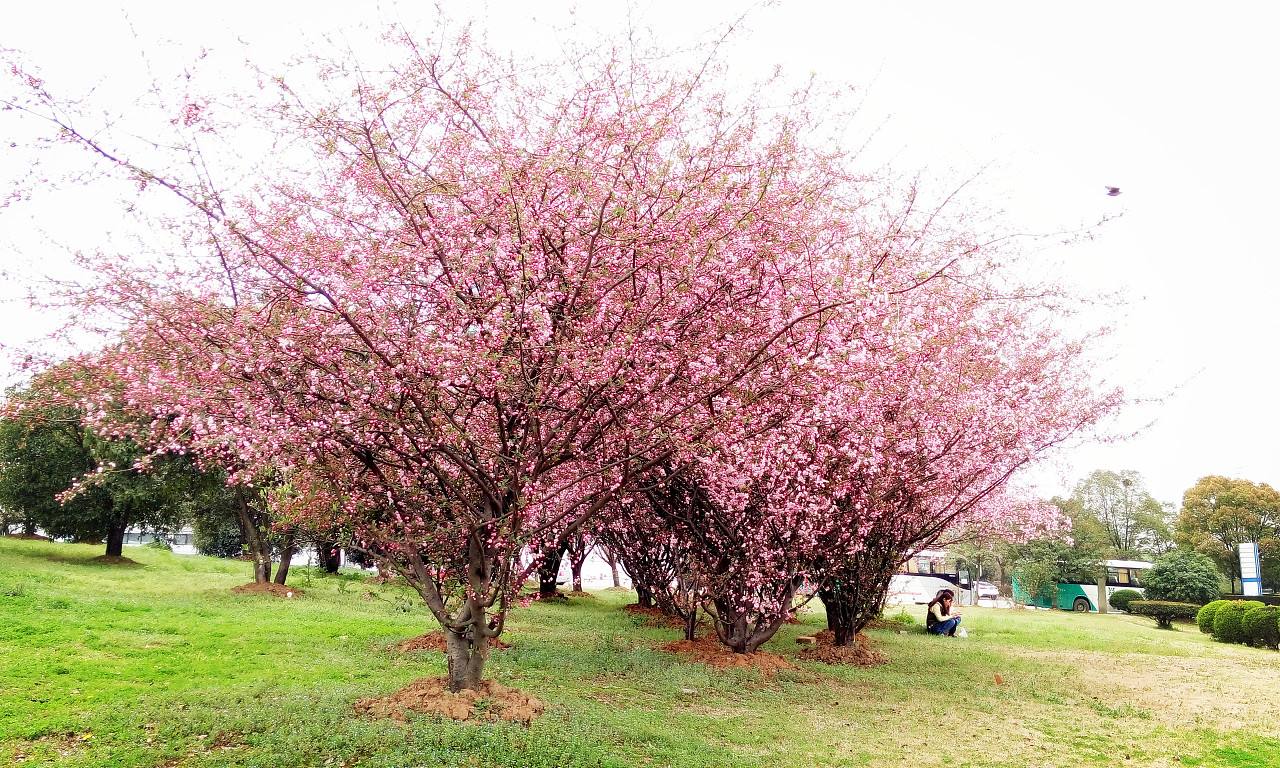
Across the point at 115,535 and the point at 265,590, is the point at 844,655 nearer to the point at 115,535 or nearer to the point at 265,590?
the point at 265,590

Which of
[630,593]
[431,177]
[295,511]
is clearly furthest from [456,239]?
[630,593]

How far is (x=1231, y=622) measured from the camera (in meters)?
20.5

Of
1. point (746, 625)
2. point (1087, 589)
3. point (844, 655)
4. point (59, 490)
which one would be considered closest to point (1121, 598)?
point (1087, 589)

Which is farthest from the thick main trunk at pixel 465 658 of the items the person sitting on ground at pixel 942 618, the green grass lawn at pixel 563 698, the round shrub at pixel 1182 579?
the round shrub at pixel 1182 579

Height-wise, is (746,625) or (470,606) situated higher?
(470,606)

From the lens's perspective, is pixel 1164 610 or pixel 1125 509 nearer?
pixel 1164 610

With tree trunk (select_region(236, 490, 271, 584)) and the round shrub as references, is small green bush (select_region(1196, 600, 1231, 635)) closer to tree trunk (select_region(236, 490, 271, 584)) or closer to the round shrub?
the round shrub

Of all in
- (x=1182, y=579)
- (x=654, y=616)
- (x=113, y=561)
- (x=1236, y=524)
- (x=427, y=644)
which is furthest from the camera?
(x=1236, y=524)

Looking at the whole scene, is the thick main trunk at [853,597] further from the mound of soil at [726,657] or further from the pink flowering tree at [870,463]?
the mound of soil at [726,657]

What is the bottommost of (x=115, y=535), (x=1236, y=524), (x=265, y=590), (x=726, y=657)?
(x=726, y=657)

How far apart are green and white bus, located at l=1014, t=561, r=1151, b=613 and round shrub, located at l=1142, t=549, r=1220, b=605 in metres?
5.68

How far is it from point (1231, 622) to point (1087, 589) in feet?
63.4

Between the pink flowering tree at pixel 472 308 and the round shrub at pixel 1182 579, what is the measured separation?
31.0m

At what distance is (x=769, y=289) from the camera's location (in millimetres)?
8602
